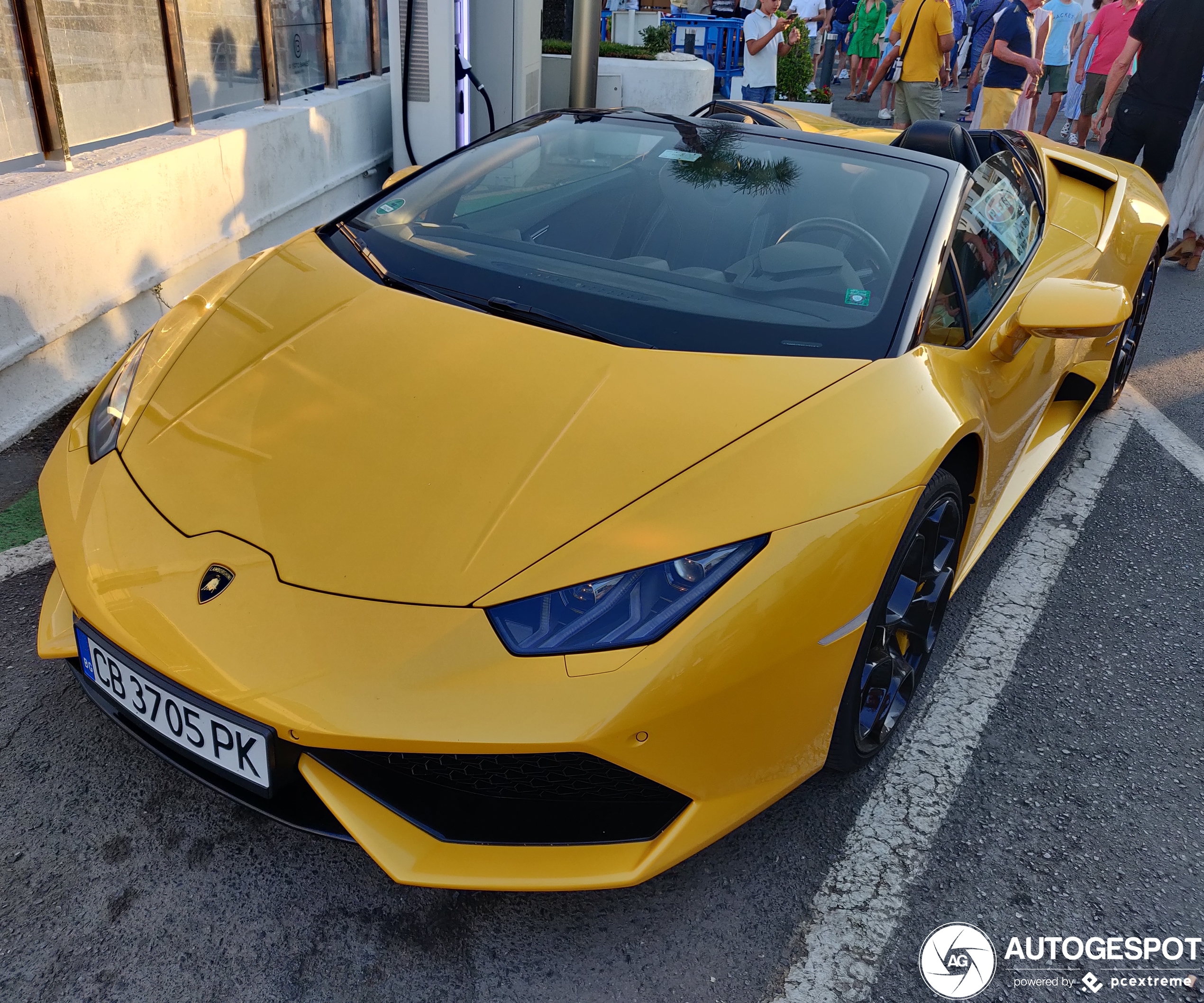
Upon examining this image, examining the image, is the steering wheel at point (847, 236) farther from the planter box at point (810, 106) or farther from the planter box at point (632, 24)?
the planter box at point (632, 24)

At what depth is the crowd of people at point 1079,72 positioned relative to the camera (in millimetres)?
5973

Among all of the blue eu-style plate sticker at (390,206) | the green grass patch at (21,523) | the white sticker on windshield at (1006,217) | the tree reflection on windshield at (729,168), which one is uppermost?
the tree reflection on windshield at (729,168)

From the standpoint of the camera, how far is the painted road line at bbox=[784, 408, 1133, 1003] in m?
1.66

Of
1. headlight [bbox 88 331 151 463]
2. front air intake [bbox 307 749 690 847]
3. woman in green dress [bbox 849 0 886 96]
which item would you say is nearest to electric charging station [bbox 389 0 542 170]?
headlight [bbox 88 331 151 463]

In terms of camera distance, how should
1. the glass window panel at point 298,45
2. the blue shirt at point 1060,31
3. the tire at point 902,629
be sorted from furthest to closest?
the blue shirt at point 1060,31
the glass window panel at point 298,45
the tire at point 902,629

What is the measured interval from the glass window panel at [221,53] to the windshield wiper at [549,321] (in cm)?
326

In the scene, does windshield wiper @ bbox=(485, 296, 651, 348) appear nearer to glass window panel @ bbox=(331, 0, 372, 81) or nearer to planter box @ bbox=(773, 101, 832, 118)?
glass window panel @ bbox=(331, 0, 372, 81)

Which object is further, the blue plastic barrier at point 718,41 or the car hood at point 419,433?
the blue plastic barrier at point 718,41

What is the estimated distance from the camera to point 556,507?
1.62m

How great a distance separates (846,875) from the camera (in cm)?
183

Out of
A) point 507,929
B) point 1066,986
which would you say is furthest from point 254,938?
point 1066,986

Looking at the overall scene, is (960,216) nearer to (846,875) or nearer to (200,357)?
(846,875)

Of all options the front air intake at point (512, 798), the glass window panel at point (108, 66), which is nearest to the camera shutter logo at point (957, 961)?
the front air intake at point (512, 798)

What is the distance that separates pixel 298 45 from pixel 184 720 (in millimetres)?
5467
